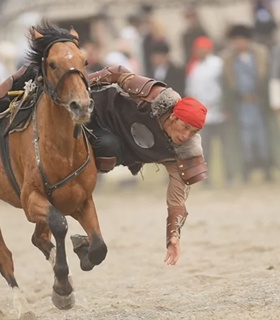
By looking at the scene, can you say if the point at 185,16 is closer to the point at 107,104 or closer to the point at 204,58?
the point at 204,58

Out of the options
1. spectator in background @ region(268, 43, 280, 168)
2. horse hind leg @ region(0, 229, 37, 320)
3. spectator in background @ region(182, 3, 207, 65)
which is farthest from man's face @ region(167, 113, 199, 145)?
spectator in background @ region(182, 3, 207, 65)

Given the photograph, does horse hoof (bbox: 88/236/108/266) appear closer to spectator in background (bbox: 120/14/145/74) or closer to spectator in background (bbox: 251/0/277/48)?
spectator in background (bbox: 120/14/145/74)

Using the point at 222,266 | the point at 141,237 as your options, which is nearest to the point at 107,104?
the point at 222,266

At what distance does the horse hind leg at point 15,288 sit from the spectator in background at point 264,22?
1026 cm

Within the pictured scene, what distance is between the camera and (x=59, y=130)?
24.2 ft

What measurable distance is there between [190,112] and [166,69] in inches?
356

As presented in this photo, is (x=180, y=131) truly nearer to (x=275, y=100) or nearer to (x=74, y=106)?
(x=74, y=106)

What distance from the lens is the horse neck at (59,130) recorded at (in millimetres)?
7348

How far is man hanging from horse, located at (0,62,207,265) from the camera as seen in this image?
7.69 meters

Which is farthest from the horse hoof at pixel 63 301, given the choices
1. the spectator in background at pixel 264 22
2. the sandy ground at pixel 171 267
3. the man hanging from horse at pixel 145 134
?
the spectator in background at pixel 264 22

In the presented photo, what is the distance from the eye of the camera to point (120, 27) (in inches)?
741

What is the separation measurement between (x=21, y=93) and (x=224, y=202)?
270 inches

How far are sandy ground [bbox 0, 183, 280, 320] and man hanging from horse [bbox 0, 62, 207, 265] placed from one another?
49 cm

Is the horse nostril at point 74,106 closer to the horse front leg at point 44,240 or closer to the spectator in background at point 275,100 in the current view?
the horse front leg at point 44,240
